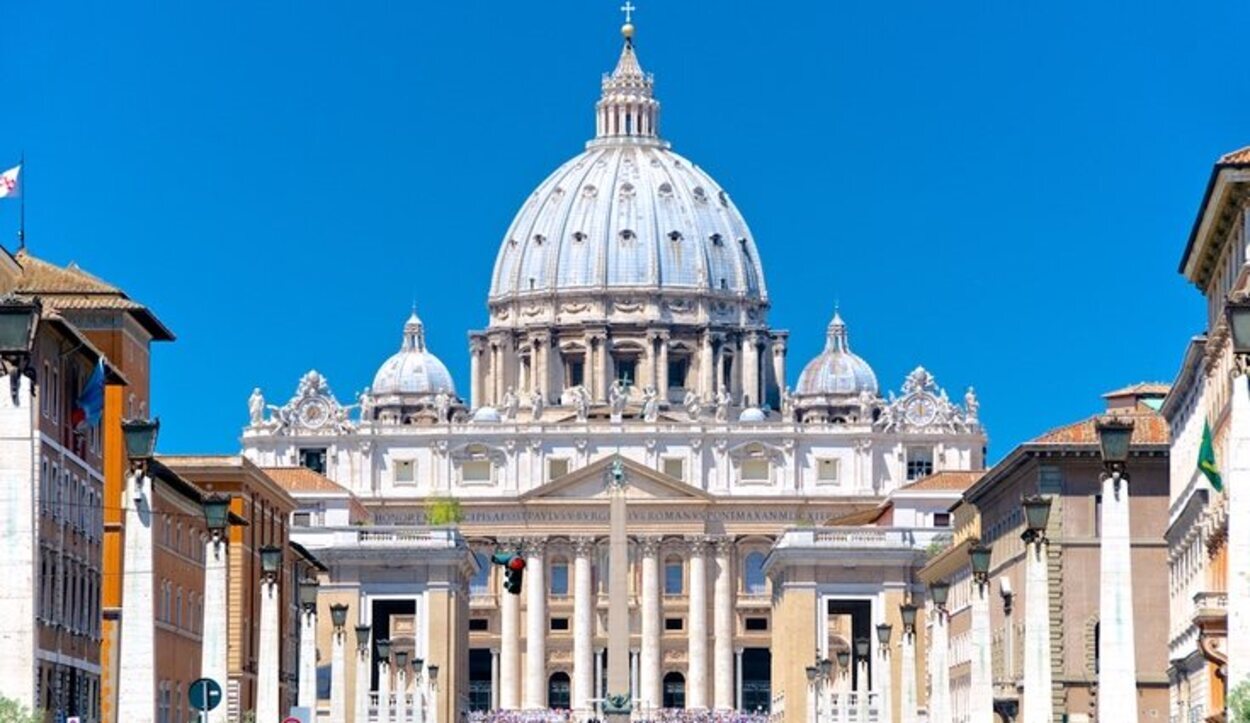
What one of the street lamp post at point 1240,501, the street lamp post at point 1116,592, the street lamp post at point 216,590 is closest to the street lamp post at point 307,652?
the street lamp post at point 216,590

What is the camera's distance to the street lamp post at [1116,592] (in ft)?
154

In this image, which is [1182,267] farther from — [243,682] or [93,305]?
[243,682]

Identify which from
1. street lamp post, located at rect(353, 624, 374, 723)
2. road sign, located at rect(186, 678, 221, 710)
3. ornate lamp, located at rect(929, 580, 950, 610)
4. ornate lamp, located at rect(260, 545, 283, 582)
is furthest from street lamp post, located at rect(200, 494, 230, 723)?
street lamp post, located at rect(353, 624, 374, 723)

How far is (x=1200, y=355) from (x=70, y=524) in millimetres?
22355

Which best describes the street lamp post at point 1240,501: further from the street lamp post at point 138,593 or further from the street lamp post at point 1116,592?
the street lamp post at point 138,593

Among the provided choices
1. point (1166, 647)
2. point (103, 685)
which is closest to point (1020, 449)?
point (1166, 647)

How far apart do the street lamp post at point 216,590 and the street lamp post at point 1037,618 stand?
11.3 meters

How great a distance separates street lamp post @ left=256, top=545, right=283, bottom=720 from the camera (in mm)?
69625

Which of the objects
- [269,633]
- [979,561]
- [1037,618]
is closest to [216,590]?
[1037,618]

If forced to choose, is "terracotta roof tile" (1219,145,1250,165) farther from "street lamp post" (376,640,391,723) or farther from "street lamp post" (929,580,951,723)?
"street lamp post" (376,640,391,723)

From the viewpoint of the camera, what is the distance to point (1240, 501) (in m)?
43.2

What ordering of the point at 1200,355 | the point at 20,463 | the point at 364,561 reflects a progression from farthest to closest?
the point at 364,561 < the point at 1200,355 < the point at 20,463

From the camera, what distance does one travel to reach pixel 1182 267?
82.2 m

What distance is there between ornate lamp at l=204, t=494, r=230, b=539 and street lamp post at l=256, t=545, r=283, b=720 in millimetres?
9709
